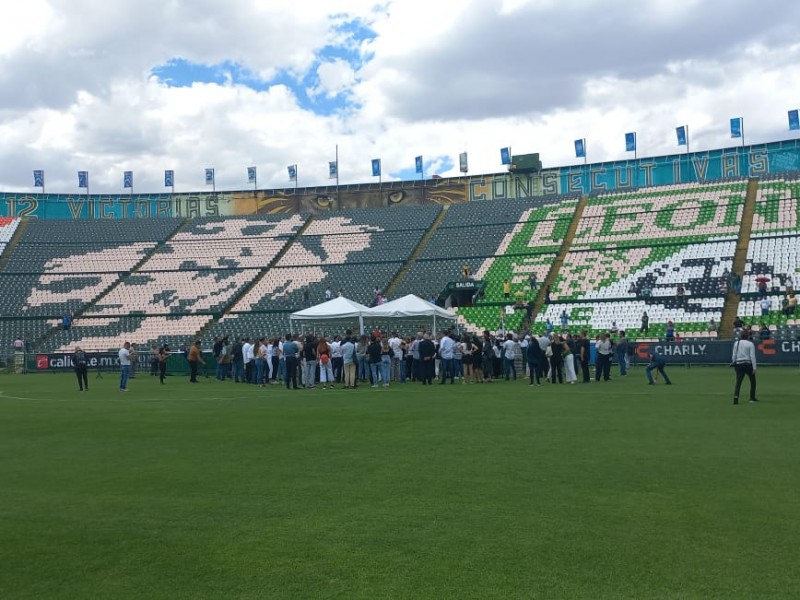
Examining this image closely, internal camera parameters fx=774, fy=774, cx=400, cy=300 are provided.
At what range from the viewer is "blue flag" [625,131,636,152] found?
6109 cm

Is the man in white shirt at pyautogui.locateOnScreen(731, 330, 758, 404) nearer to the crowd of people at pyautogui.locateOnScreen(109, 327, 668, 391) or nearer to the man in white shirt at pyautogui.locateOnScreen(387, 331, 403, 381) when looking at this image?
the crowd of people at pyautogui.locateOnScreen(109, 327, 668, 391)

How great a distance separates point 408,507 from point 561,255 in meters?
43.2

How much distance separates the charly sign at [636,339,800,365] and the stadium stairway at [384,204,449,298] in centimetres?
1939

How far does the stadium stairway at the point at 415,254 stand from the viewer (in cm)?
4959

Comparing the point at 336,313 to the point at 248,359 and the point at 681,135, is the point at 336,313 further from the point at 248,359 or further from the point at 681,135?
the point at 681,135

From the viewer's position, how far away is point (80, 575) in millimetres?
5484

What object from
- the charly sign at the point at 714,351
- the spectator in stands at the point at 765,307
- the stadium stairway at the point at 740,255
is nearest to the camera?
the charly sign at the point at 714,351

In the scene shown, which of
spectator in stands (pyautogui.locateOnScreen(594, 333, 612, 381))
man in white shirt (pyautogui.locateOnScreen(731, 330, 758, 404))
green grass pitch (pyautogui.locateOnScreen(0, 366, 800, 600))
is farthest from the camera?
spectator in stands (pyautogui.locateOnScreen(594, 333, 612, 381))

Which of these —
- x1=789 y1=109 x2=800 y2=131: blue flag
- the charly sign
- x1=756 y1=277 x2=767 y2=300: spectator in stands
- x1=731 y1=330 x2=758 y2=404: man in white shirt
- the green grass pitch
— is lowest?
the green grass pitch

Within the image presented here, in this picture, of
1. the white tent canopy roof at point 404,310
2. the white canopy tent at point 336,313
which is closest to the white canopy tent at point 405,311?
the white tent canopy roof at point 404,310

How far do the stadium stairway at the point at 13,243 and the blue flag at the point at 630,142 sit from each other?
48.2 m

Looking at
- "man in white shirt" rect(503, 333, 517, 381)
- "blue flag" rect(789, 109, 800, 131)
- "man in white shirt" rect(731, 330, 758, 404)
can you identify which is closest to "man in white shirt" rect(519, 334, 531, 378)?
"man in white shirt" rect(503, 333, 517, 381)

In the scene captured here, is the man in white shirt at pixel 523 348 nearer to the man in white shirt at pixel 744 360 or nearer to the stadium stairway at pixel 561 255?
the man in white shirt at pixel 744 360

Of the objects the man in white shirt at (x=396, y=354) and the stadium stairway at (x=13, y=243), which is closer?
the man in white shirt at (x=396, y=354)
